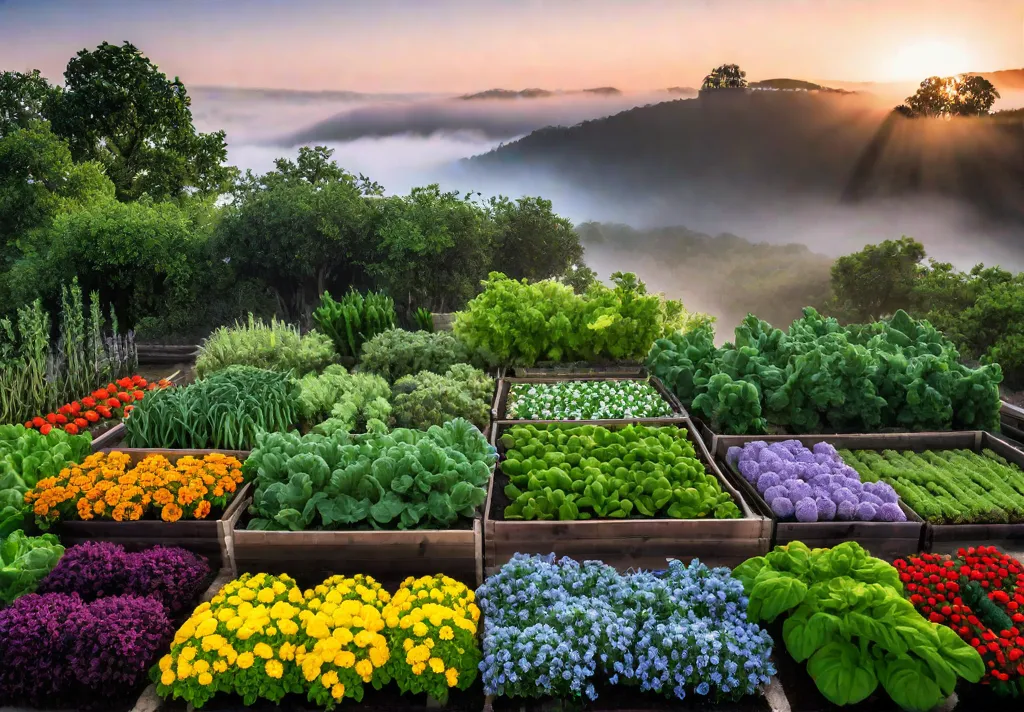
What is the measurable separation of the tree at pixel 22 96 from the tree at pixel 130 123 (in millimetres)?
1055

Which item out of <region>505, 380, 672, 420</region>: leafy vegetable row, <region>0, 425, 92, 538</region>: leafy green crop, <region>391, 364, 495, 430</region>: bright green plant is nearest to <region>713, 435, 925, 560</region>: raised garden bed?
<region>505, 380, 672, 420</region>: leafy vegetable row

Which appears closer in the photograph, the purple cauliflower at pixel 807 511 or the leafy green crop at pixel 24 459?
the purple cauliflower at pixel 807 511

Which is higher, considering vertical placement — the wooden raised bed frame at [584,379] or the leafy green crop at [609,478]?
the leafy green crop at [609,478]

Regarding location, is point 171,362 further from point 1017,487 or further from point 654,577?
point 1017,487

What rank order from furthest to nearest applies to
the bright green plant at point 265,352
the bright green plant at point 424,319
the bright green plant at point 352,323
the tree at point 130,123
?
the tree at point 130,123 < the bright green plant at point 424,319 < the bright green plant at point 352,323 < the bright green plant at point 265,352

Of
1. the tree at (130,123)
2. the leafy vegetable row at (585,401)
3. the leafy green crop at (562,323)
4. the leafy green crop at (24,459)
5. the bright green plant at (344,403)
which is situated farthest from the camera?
the tree at (130,123)

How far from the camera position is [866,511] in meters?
4.15

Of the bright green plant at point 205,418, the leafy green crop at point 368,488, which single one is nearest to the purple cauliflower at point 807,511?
the leafy green crop at point 368,488

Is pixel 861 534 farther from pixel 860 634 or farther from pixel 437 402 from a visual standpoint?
pixel 437 402

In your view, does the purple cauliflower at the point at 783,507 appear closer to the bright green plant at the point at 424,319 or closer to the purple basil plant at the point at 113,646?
the purple basil plant at the point at 113,646

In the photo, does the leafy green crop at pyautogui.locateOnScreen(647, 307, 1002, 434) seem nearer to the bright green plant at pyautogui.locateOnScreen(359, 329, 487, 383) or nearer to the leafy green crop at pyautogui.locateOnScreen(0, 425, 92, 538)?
the bright green plant at pyautogui.locateOnScreen(359, 329, 487, 383)

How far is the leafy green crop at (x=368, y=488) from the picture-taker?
4.02 m

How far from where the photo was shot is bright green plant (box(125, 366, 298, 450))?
5.17 meters

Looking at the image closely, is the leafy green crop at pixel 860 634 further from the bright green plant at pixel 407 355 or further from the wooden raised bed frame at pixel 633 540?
the bright green plant at pixel 407 355
